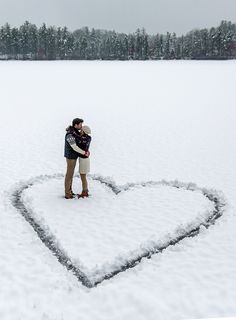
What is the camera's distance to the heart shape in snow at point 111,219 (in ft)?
32.4

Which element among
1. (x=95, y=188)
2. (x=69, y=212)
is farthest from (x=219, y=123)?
(x=69, y=212)

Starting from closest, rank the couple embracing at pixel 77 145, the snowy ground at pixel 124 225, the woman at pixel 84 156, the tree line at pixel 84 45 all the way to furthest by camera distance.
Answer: the snowy ground at pixel 124 225 → the couple embracing at pixel 77 145 → the woman at pixel 84 156 → the tree line at pixel 84 45

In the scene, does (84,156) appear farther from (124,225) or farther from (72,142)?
(124,225)

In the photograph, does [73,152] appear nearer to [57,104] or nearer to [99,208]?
[99,208]

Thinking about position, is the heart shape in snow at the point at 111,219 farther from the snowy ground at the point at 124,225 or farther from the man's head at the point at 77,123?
the man's head at the point at 77,123

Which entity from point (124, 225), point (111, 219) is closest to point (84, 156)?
point (111, 219)

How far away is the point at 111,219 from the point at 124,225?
0.53 m

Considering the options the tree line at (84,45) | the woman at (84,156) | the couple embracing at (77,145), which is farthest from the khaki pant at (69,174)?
the tree line at (84,45)

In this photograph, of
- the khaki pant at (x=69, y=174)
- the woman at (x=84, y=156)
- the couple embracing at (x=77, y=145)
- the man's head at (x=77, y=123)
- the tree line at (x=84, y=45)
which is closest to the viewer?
the man's head at (x=77, y=123)

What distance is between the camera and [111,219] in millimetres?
12086

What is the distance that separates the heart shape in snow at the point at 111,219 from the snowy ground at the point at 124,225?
0.11ft

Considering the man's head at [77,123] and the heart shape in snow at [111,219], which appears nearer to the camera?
→ the heart shape in snow at [111,219]

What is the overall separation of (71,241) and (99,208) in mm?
2270

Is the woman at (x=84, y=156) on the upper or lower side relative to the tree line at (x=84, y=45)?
lower
